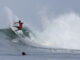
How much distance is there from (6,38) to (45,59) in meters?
19.7

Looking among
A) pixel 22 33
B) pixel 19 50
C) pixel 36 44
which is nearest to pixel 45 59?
pixel 19 50

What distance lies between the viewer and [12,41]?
2201 inches

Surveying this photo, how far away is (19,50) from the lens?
47656mm

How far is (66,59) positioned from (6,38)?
20.9m

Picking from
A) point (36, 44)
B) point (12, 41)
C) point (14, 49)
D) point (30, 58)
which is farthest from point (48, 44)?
point (30, 58)

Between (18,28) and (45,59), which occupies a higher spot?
(18,28)

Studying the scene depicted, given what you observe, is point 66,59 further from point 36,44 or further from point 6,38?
point 6,38

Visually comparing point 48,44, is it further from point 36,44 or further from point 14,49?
point 14,49

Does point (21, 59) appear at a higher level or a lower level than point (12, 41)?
lower

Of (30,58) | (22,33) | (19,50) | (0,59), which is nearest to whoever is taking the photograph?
(0,59)

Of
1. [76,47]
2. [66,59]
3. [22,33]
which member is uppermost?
[22,33]

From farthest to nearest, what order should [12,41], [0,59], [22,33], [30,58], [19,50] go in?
[22,33]
[12,41]
[19,50]
[30,58]
[0,59]

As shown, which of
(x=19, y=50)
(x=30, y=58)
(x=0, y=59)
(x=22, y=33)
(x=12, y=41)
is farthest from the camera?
(x=22, y=33)

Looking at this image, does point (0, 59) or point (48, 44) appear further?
point (48, 44)
